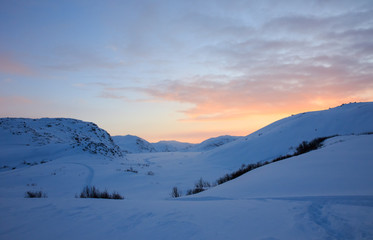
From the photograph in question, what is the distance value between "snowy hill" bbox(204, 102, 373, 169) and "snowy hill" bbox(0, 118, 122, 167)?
1311 cm

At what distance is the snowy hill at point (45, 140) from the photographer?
674 inches

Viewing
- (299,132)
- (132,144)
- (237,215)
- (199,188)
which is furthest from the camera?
(132,144)

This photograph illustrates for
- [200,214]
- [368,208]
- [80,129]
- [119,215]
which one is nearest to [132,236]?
[119,215]

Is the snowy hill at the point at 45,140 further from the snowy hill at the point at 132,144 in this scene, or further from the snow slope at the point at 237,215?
the snowy hill at the point at 132,144

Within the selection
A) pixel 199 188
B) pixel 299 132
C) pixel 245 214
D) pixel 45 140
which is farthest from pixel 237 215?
pixel 45 140

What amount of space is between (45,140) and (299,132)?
25466mm

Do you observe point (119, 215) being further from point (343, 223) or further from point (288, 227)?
point (343, 223)

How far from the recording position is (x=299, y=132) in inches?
692

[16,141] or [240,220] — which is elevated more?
[16,141]

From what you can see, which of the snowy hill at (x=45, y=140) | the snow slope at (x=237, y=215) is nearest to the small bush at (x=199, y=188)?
the snow slope at (x=237, y=215)

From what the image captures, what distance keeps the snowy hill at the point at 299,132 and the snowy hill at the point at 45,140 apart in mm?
13108

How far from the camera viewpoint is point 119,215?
117 inches

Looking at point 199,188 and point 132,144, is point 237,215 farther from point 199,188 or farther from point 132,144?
point 132,144

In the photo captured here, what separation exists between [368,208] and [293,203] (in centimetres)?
84
